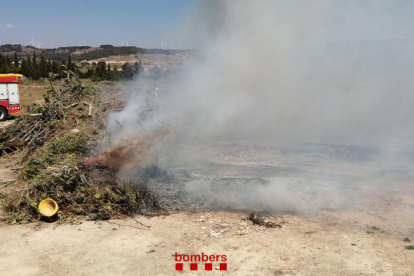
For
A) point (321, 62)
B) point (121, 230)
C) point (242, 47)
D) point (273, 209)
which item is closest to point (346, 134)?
point (321, 62)

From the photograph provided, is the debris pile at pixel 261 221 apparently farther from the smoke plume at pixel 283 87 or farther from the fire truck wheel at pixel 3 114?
the fire truck wheel at pixel 3 114

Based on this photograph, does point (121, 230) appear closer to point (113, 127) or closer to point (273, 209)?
point (273, 209)

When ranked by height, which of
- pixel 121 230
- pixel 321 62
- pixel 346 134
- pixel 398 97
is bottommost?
pixel 121 230

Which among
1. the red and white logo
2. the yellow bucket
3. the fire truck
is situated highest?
the fire truck

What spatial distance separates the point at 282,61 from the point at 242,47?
70.5 inches

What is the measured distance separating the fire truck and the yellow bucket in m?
12.2

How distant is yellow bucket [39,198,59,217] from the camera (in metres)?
5.42

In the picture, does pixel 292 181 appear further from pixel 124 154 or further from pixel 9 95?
pixel 9 95

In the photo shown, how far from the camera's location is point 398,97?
12930 mm

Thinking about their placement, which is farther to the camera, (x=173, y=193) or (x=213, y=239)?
(x=173, y=193)

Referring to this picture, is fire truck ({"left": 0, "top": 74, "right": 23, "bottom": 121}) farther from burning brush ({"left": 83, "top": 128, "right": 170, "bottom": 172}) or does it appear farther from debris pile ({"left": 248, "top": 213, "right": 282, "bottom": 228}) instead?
debris pile ({"left": 248, "top": 213, "right": 282, "bottom": 228})

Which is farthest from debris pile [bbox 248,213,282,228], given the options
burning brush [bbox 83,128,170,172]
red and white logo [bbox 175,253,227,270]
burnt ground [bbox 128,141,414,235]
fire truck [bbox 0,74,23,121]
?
fire truck [bbox 0,74,23,121]

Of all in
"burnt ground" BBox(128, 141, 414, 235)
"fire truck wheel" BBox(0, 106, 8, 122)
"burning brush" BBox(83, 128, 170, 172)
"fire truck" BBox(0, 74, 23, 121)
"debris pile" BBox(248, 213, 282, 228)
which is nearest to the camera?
"debris pile" BBox(248, 213, 282, 228)

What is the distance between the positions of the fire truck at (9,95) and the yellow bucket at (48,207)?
40.1ft
